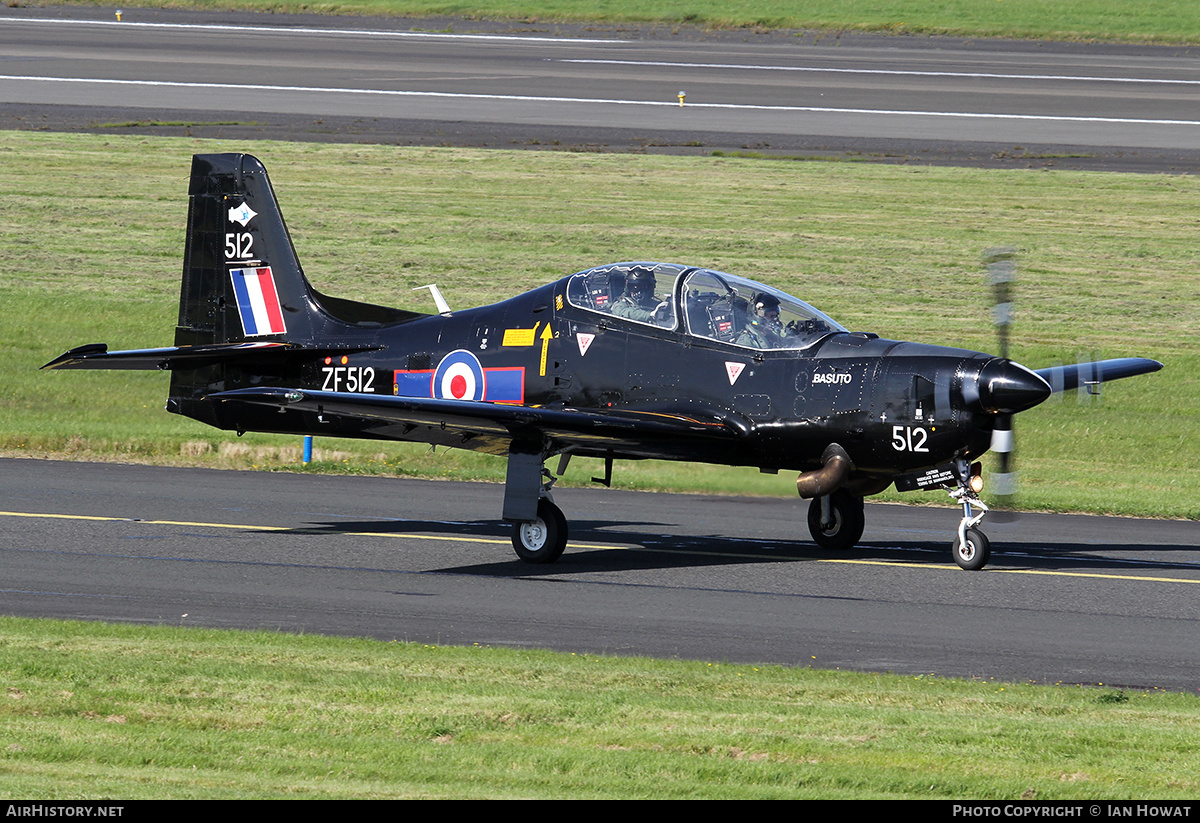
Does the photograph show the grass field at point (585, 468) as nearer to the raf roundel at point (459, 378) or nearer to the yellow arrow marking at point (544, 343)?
the yellow arrow marking at point (544, 343)

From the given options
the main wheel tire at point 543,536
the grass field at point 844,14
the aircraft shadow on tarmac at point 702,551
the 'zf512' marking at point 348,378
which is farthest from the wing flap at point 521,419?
the grass field at point 844,14

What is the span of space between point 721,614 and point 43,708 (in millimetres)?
5905

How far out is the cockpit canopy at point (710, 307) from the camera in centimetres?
1516

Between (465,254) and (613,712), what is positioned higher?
(465,254)

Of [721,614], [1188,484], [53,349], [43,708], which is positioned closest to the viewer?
[43,708]

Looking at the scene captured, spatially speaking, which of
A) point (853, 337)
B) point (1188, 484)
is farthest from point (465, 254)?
point (853, 337)

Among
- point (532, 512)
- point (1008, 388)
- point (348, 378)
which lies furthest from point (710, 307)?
point (348, 378)

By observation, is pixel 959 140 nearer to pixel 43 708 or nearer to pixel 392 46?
pixel 392 46

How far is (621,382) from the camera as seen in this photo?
15641 millimetres

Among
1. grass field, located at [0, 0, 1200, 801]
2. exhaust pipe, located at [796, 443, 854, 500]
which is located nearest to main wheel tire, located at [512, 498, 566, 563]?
grass field, located at [0, 0, 1200, 801]

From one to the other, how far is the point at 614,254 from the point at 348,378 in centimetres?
1650

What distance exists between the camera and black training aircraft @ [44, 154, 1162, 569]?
1434 centimetres

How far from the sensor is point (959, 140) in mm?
42219

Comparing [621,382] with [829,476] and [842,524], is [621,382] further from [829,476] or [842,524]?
[842,524]
